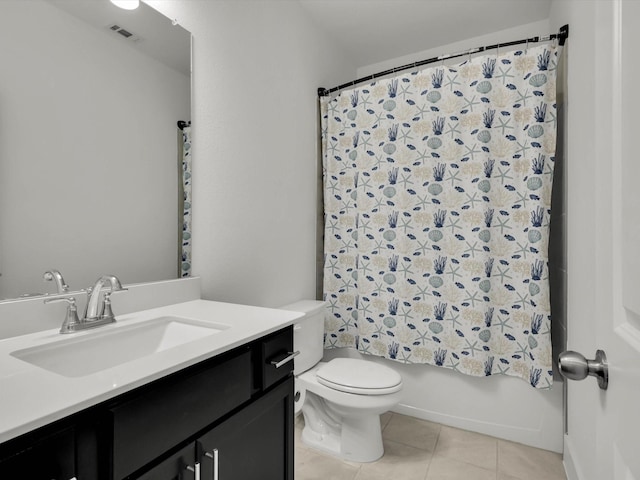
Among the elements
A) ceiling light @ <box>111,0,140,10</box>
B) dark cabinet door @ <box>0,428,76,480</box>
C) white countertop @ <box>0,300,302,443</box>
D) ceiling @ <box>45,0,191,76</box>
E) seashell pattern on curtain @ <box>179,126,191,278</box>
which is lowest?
dark cabinet door @ <box>0,428,76,480</box>

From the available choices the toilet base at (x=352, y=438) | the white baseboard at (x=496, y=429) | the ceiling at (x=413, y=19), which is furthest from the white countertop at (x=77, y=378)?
the ceiling at (x=413, y=19)

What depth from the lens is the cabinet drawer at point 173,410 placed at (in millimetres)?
651

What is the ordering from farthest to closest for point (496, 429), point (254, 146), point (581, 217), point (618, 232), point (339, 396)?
1. point (496, 429)
2. point (254, 146)
3. point (339, 396)
4. point (581, 217)
5. point (618, 232)

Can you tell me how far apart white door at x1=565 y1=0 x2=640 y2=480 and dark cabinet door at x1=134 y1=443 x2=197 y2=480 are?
2.57 feet

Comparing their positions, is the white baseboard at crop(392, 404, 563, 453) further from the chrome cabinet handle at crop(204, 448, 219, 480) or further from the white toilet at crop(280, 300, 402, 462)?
the chrome cabinet handle at crop(204, 448, 219, 480)

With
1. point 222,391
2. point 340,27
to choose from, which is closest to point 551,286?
point 222,391

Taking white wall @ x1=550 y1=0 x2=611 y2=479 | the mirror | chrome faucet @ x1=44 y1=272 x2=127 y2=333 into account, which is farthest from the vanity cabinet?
white wall @ x1=550 y1=0 x2=611 y2=479

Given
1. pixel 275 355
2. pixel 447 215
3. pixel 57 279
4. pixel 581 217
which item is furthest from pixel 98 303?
pixel 581 217

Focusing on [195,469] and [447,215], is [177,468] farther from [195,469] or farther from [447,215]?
[447,215]

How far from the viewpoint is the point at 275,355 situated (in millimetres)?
1073

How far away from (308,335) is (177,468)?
1.13 m

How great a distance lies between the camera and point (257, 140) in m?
1.78

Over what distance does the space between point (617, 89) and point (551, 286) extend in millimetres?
1748

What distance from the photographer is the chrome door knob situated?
1.68 ft
